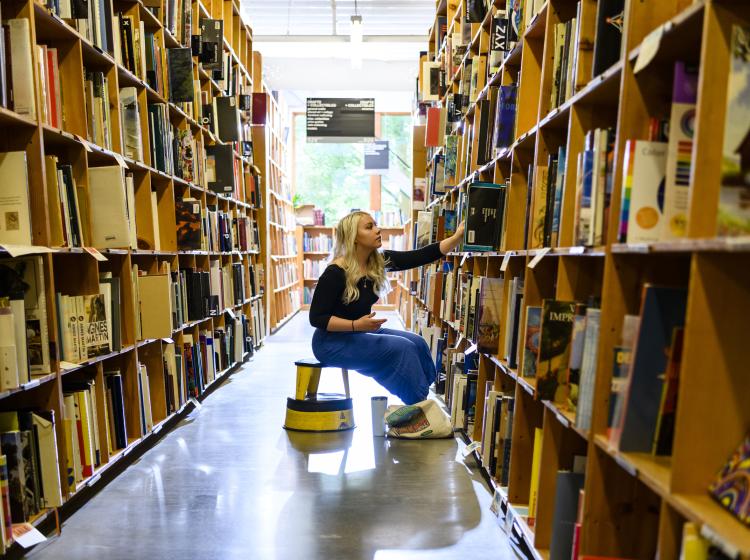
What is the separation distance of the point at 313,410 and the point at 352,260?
2.89ft

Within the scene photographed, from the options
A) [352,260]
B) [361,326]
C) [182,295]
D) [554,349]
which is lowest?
[361,326]

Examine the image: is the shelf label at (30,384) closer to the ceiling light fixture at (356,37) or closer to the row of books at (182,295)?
the row of books at (182,295)

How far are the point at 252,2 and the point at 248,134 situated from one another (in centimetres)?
191

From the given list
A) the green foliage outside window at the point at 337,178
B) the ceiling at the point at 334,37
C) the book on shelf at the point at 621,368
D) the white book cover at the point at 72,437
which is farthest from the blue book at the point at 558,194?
the green foliage outside window at the point at 337,178

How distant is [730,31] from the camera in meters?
0.96

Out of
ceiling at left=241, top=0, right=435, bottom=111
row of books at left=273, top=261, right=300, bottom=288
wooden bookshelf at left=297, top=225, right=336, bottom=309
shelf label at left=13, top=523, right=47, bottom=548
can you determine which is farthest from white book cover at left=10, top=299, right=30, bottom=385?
wooden bookshelf at left=297, top=225, right=336, bottom=309

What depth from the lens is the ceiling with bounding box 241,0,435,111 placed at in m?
6.70

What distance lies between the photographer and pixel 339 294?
321 centimetres

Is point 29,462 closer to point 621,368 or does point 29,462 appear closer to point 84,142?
point 84,142

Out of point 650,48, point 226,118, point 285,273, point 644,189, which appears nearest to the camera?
point 650,48

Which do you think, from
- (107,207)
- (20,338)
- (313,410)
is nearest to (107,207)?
(107,207)

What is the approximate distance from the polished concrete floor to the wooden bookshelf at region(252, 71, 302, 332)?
12.0 feet

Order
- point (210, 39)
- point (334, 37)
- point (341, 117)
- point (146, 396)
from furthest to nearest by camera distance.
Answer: point (341, 117), point (334, 37), point (210, 39), point (146, 396)

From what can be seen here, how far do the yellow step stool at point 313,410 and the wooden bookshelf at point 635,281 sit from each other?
1.24m
